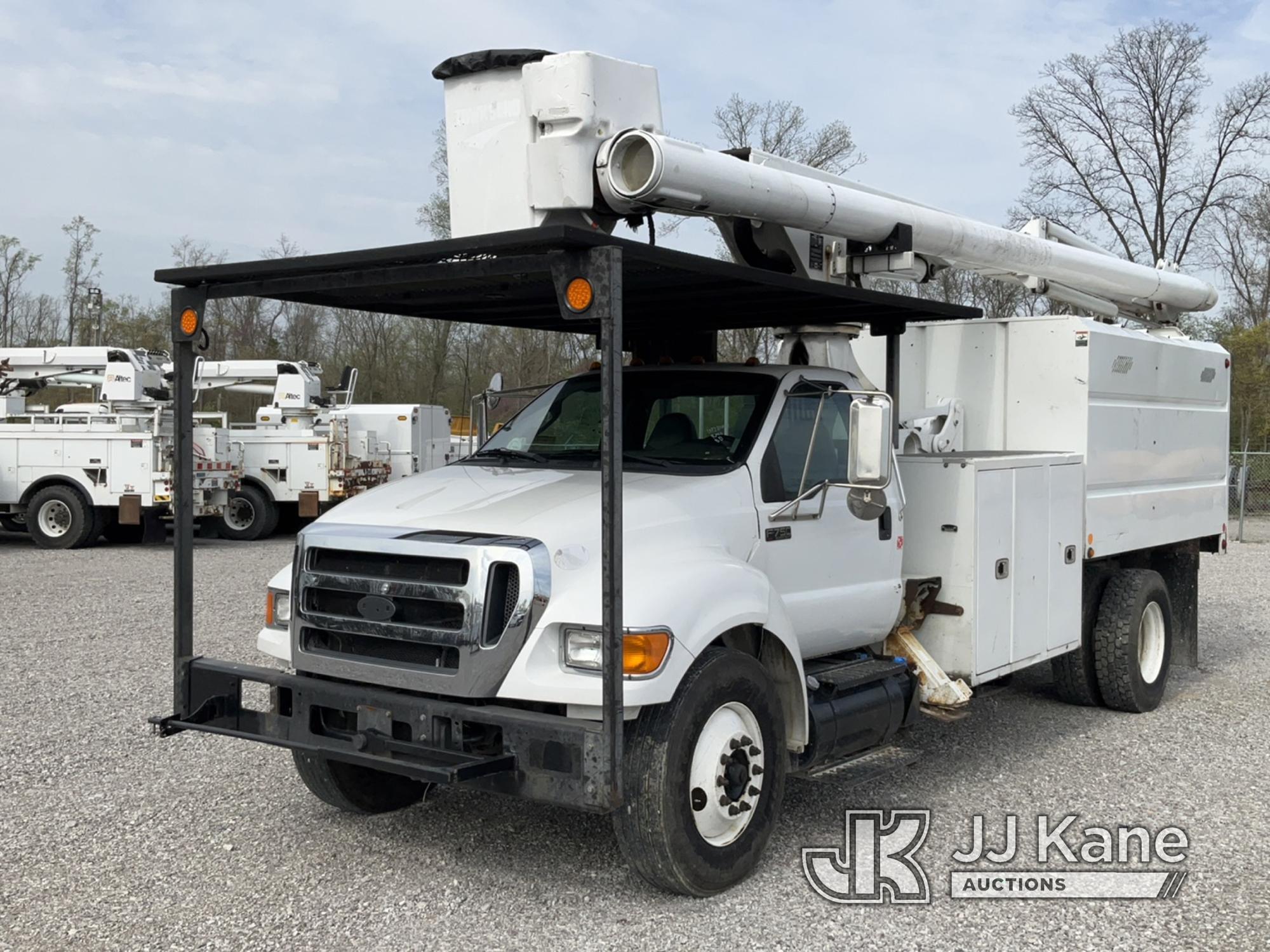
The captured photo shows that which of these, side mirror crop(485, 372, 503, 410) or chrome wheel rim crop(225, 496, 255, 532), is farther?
chrome wheel rim crop(225, 496, 255, 532)

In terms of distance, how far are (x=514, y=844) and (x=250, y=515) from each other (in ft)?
52.2

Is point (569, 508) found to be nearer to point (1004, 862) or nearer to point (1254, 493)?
Result: point (1004, 862)

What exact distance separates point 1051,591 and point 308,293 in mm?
4459

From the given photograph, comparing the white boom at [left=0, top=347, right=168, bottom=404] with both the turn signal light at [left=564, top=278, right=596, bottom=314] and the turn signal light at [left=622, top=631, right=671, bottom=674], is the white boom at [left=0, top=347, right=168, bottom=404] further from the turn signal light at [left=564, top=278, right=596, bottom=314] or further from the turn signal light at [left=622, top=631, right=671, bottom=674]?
the turn signal light at [left=622, top=631, right=671, bottom=674]

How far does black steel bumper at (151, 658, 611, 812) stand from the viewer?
4.35 metres

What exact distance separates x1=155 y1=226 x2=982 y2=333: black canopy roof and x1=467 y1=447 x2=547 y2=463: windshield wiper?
2.13 feet

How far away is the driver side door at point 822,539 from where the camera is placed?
5.61 meters

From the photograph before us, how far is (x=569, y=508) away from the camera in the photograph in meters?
4.98

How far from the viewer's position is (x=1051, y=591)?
7227mm

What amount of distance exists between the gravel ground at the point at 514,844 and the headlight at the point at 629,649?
0.98m


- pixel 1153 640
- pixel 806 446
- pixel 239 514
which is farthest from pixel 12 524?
pixel 806 446

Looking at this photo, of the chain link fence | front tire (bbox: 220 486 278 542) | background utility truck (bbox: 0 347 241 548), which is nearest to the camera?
background utility truck (bbox: 0 347 241 548)

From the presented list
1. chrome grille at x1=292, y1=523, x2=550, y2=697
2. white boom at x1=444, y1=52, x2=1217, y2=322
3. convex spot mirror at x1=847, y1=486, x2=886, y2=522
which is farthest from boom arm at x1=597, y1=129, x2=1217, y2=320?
chrome grille at x1=292, y1=523, x2=550, y2=697

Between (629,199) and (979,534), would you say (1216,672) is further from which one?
(629,199)
